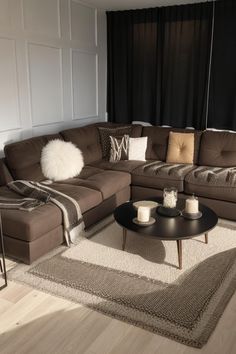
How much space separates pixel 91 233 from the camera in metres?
3.39

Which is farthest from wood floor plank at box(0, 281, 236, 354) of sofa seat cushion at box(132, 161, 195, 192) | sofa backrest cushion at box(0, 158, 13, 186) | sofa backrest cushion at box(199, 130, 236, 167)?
sofa backrest cushion at box(199, 130, 236, 167)

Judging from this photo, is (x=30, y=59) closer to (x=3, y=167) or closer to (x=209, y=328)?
(x=3, y=167)

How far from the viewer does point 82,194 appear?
10.7ft

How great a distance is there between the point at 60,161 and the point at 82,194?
0.59 m

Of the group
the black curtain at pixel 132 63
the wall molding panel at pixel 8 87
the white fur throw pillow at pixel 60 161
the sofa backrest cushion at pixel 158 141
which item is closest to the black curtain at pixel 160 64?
the black curtain at pixel 132 63

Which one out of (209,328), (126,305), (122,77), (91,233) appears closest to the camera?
(209,328)

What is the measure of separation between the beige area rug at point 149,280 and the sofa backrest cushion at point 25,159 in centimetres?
87

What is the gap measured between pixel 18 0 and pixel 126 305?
308 cm

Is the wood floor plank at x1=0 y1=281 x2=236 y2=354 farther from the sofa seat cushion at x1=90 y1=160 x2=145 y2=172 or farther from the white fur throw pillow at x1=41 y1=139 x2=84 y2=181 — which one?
the sofa seat cushion at x1=90 y1=160 x2=145 y2=172

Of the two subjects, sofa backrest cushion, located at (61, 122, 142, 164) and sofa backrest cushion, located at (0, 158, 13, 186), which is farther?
sofa backrest cushion, located at (61, 122, 142, 164)

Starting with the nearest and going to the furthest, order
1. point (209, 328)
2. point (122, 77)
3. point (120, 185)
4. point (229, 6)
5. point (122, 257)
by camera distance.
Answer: point (209, 328)
point (122, 257)
point (120, 185)
point (229, 6)
point (122, 77)

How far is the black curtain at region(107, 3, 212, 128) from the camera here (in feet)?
14.7

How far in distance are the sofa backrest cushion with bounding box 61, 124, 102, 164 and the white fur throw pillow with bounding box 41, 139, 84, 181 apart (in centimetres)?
29

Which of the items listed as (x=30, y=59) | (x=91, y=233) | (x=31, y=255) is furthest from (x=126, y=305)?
(x=30, y=59)
